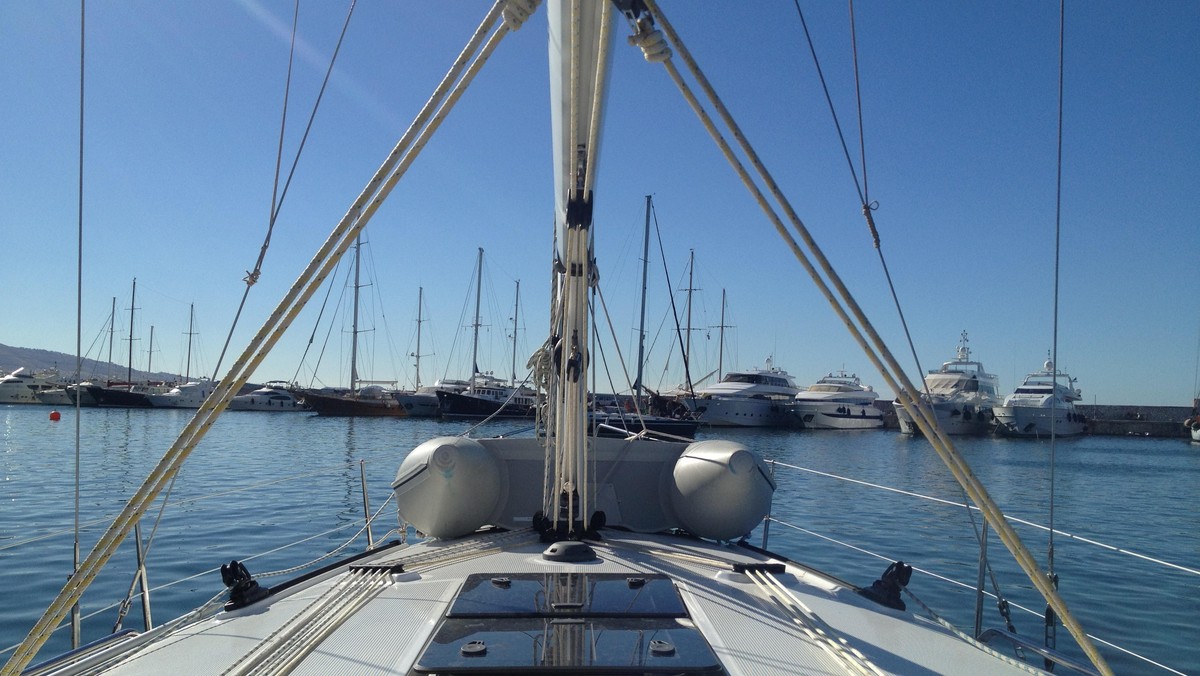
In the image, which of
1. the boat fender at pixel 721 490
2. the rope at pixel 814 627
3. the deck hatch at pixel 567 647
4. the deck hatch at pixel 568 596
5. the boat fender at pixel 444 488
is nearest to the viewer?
the deck hatch at pixel 567 647

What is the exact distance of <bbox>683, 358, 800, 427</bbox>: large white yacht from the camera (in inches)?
2121

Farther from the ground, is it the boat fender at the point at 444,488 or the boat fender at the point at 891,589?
the boat fender at the point at 444,488

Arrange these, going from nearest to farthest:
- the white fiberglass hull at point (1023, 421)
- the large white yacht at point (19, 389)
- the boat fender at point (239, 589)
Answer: the boat fender at point (239, 589) → the white fiberglass hull at point (1023, 421) → the large white yacht at point (19, 389)

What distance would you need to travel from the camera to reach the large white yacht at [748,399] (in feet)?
177

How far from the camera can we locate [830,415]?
5591cm

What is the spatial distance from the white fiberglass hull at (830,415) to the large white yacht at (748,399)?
135cm

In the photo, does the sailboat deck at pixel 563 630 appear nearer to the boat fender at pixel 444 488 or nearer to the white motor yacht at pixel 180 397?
the boat fender at pixel 444 488

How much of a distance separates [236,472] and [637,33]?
17.0 meters

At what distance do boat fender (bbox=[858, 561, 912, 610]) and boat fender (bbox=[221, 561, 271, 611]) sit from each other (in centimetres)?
306

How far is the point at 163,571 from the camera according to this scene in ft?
25.9

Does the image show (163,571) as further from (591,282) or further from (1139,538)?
(1139,538)

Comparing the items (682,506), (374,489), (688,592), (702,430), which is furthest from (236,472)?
(702,430)

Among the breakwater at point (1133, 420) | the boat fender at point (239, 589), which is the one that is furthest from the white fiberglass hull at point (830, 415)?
the boat fender at point (239, 589)

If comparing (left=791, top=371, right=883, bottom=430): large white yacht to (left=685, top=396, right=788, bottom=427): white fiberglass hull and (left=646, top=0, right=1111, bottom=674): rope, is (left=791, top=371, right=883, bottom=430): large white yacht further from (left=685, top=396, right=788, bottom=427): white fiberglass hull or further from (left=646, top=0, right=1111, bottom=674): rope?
(left=646, top=0, right=1111, bottom=674): rope
